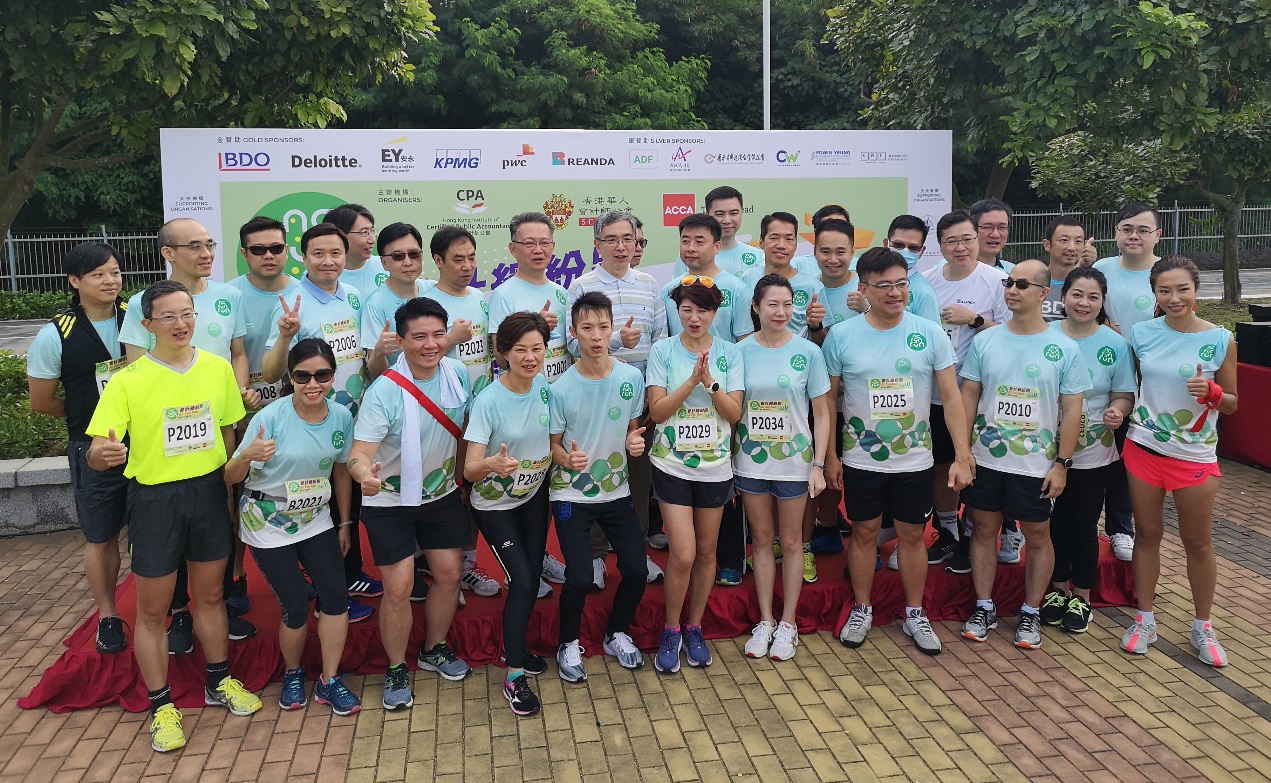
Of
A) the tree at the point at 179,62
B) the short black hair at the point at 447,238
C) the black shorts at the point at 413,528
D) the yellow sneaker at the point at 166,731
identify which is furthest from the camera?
the tree at the point at 179,62

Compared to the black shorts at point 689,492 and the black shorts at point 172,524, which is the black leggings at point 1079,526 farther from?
the black shorts at point 172,524

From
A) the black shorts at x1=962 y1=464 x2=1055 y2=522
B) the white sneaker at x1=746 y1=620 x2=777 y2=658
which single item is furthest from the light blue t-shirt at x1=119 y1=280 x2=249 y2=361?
the black shorts at x1=962 y1=464 x2=1055 y2=522

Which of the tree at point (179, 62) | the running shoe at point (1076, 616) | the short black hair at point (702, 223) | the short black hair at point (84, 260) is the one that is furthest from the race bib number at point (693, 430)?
the tree at point (179, 62)

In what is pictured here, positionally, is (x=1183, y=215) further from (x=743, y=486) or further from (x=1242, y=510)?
(x=743, y=486)

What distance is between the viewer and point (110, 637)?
13.3 ft

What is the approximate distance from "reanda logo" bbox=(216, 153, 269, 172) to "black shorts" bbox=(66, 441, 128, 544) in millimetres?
2802

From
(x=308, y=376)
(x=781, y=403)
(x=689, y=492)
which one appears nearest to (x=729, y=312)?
(x=781, y=403)

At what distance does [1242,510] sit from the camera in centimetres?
651

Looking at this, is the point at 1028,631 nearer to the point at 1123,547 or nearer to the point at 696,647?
the point at 1123,547

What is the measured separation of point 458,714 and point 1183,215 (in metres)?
26.2

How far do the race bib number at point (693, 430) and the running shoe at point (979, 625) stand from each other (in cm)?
160

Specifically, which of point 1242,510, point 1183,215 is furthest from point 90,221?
point 1183,215

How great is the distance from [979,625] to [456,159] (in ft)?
15.0

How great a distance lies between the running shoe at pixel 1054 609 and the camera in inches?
183
